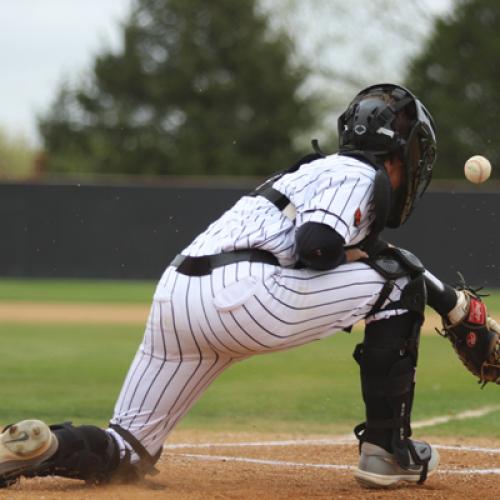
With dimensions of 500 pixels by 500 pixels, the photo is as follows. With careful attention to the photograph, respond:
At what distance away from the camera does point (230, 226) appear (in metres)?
3.53

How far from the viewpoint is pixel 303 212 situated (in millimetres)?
3359

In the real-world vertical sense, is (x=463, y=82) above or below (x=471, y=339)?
above

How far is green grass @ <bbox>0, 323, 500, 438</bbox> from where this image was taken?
6090 millimetres

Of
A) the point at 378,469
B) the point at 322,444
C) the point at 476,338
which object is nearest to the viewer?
the point at 378,469

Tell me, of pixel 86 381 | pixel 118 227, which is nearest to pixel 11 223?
pixel 118 227

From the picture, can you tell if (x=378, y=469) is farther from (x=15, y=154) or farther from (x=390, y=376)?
(x=15, y=154)

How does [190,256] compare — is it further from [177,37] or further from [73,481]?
[177,37]

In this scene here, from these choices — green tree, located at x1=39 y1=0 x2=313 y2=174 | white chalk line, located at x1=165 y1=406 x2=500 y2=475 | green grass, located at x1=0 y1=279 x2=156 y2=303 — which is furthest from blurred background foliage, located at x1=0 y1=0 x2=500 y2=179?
white chalk line, located at x1=165 y1=406 x2=500 y2=475

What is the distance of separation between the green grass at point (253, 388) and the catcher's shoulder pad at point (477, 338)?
5.69ft

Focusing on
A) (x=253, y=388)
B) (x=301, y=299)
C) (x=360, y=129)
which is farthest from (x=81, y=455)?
(x=253, y=388)

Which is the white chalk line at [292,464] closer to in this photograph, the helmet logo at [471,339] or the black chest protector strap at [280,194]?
the helmet logo at [471,339]

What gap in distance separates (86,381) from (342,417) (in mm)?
2230

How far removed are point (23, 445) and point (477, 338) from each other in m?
1.66

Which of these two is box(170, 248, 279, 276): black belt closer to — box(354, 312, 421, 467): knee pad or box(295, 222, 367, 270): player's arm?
box(295, 222, 367, 270): player's arm
